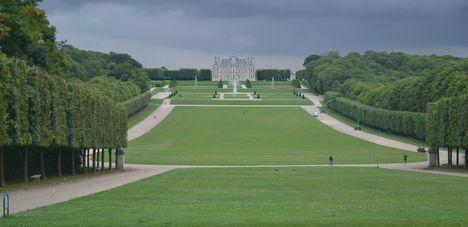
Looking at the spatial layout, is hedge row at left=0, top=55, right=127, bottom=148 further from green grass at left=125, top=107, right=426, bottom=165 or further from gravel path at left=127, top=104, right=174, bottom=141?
gravel path at left=127, top=104, right=174, bottom=141

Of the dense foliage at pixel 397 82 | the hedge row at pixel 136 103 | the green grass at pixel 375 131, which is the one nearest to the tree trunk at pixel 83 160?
the dense foliage at pixel 397 82

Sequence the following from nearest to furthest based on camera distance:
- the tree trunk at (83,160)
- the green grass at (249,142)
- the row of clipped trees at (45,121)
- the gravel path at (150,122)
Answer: the row of clipped trees at (45,121)
the tree trunk at (83,160)
the green grass at (249,142)
the gravel path at (150,122)

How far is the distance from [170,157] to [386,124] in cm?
3607

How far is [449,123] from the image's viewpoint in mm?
52812

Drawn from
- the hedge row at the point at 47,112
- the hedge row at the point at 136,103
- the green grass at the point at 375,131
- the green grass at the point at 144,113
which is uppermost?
the hedge row at the point at 47,112

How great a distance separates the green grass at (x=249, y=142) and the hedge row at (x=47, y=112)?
10.1 meters

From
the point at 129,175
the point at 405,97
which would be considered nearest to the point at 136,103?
the point at 405,97

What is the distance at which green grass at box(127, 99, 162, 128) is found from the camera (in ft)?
348

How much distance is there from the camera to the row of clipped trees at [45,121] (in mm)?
34750

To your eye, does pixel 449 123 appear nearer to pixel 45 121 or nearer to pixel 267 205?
pixel 45 121

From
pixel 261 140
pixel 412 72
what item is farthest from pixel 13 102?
pixel 412 72

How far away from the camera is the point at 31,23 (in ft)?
48.4

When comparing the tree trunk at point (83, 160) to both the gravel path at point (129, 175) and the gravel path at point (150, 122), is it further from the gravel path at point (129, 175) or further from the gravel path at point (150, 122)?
the gravel path at point (150, 122)

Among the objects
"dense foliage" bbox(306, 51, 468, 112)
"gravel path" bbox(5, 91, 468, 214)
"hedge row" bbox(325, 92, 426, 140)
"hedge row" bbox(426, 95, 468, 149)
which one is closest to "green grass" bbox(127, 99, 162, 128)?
"gravel path" bbox(5, 91, 468, 214)
